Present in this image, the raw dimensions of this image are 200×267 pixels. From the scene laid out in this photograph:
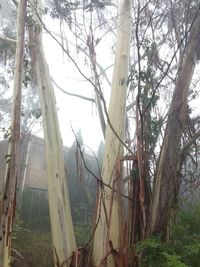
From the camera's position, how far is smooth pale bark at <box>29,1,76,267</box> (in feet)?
16.6

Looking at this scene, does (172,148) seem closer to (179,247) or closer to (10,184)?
(179,247)

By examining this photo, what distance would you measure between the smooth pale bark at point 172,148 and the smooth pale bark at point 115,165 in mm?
518

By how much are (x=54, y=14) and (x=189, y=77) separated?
3.44m

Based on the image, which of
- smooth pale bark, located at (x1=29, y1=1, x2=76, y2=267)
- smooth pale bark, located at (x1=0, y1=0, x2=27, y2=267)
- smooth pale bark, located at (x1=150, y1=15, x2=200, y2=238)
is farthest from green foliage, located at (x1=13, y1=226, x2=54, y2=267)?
smooth pale bark, located at (x1=150, y1=15, x2=200, y2=238)

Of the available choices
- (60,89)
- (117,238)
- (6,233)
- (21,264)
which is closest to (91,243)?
(117,238)

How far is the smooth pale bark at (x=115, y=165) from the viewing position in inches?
192

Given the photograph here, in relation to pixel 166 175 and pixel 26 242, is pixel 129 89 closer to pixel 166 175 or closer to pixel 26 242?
pixel 166 175

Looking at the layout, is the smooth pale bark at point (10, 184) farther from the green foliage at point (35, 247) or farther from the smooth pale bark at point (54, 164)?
the green foliage at point (35, 247)

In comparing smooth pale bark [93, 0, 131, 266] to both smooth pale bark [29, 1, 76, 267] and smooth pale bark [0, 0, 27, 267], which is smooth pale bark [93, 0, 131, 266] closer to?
smooth pale bark [29, 1, 76, 267]

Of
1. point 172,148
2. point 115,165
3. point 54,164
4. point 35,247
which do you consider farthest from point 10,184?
point 35,247

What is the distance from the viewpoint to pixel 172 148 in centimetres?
482

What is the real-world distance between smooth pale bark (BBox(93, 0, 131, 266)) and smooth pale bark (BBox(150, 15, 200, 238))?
20.4 inches

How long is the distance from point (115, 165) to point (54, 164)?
2.79 ft

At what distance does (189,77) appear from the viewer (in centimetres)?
513
